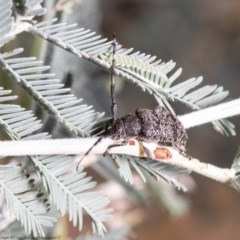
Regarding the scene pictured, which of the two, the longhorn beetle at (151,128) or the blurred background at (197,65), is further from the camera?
the blurred background at (197,65)

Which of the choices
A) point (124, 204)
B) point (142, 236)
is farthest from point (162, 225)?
point (124, 204)

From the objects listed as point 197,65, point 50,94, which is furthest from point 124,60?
point 197,65

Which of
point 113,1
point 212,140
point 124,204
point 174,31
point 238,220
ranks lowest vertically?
point 238,220

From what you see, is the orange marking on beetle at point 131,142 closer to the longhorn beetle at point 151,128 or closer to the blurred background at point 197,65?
the longhorn beetle at point 151,128

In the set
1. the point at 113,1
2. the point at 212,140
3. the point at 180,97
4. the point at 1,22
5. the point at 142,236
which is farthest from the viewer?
the point at 113,1

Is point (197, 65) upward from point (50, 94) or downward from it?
upward

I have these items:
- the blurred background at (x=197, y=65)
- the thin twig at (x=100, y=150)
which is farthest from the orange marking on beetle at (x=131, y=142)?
the blurred background at (x=197, y=65)

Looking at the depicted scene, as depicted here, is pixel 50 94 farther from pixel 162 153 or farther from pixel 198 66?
pixel 198 66

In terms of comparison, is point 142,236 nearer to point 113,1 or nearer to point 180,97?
point 113,1

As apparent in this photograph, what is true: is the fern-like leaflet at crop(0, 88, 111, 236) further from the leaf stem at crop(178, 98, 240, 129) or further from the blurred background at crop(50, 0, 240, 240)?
the blurred background at crop(50, 0, 240, 240)
